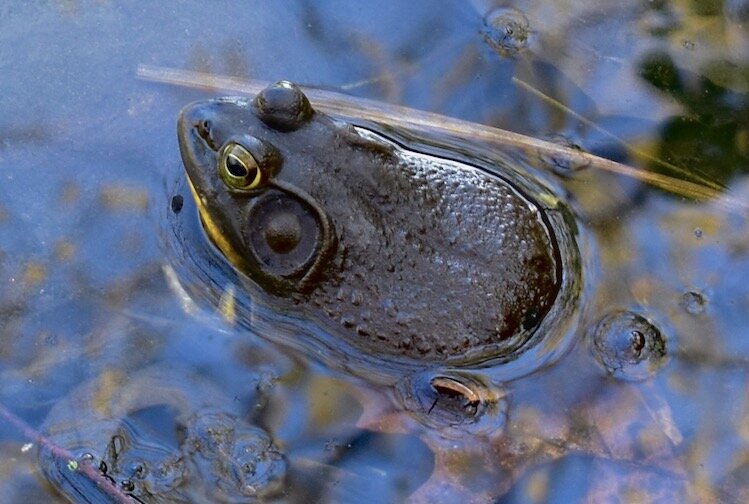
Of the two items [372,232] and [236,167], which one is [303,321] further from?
[236,167]

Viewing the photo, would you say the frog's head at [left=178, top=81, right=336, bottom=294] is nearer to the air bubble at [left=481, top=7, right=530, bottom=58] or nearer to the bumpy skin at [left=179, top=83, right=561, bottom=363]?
the bumpy skin at [left=179, top=83, right=561, bottom=363]

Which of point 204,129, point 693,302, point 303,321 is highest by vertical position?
point 693,302

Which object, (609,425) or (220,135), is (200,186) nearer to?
(220,135)

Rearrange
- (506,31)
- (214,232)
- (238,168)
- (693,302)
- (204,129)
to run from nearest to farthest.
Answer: (238,168) < (204,129) < (214,232) < (693,302) < (506,31)

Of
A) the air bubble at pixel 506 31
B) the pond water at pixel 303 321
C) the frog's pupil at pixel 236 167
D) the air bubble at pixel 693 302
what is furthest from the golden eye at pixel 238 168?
the air bubble at pixel 693 302

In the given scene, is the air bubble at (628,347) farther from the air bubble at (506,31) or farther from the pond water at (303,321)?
the air bubble at (506,31)

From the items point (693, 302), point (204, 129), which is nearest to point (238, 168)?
point (204, 129)

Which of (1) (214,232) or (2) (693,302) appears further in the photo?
(2) (693,302)
